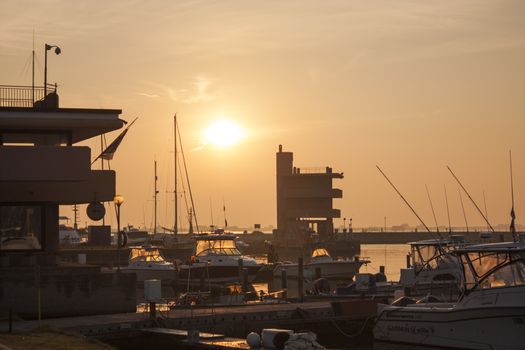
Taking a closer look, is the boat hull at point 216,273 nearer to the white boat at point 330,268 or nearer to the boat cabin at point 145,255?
the boat cabin at point 145,255

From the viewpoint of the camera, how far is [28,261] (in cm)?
3575

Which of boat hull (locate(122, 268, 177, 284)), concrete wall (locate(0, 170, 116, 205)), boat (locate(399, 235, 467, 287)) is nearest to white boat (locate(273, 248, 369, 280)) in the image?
boat hull (locate(122, 268, 177, 284))

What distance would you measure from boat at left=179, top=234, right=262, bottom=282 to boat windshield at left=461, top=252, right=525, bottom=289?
3111 cm

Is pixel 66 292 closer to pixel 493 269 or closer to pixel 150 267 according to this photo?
pixel 493 269

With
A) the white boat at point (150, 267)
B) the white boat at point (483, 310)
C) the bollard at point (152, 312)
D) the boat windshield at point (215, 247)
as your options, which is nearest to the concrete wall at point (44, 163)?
the bollard at point (152, 312)

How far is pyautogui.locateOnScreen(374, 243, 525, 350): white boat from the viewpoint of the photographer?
28672mm

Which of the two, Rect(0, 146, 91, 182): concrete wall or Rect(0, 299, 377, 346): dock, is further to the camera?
Rect(0, 146, 91, 182): concrete wall

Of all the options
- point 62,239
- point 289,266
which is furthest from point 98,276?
point 62,239

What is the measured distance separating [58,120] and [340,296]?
50.1ft

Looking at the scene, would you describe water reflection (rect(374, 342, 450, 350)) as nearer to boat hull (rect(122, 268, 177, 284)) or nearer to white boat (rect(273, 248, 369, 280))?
boat hull (rect(122, 268, 177, 284))

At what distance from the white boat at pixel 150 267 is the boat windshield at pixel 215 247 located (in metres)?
2.63

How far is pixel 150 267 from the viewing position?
67000 millimetres

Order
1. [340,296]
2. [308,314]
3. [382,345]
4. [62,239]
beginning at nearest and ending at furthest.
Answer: [382,345] < [308,314] < [340,296] < [62,239]

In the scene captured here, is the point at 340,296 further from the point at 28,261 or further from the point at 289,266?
the point at 289,266
